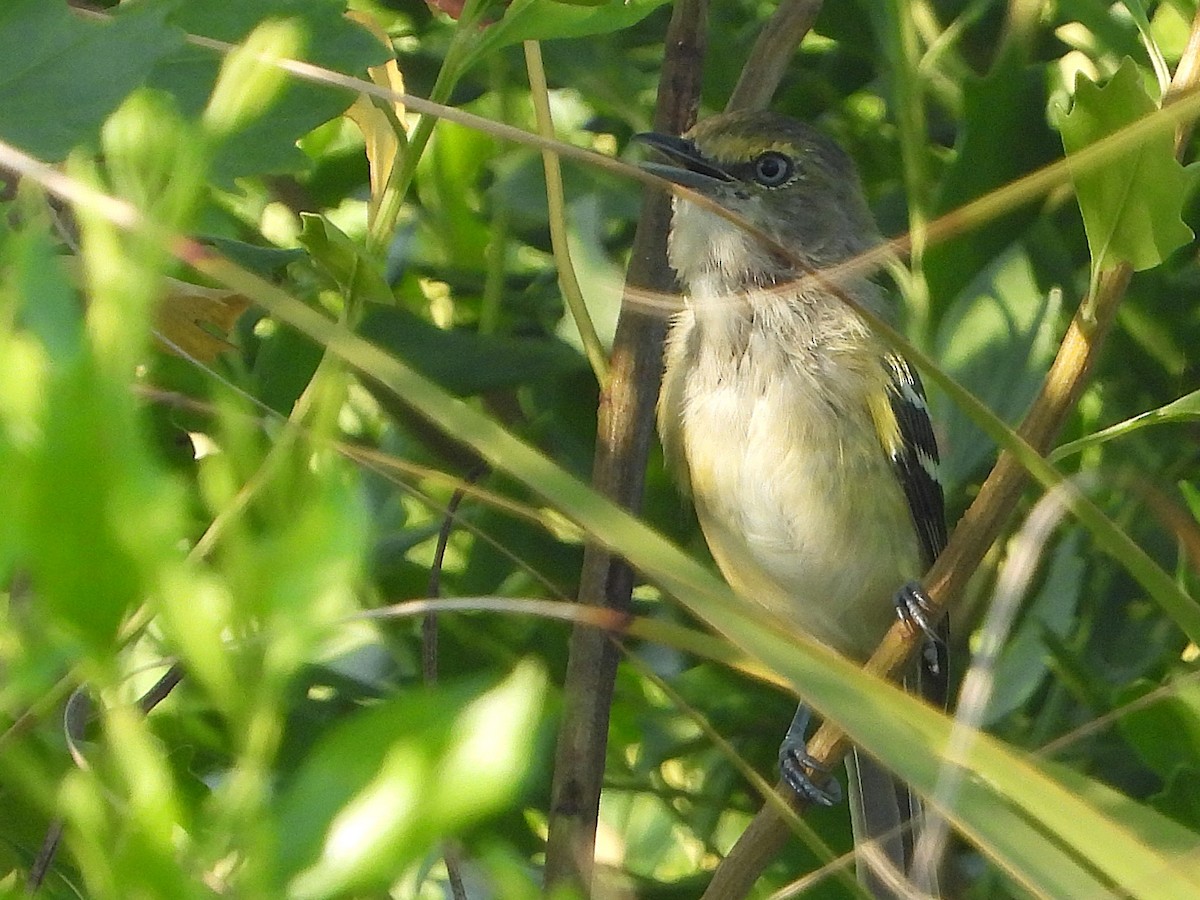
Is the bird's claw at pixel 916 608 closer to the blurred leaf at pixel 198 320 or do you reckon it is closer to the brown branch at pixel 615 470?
the brown branch at pixel 615 470

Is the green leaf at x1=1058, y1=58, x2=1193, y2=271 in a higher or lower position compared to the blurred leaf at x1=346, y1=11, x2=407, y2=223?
higher

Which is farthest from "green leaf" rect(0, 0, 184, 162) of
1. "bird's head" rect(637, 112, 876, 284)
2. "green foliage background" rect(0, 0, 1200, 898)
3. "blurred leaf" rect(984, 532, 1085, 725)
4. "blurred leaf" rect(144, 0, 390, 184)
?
"blurred leaf" rect(984, 532, 1085, 725)

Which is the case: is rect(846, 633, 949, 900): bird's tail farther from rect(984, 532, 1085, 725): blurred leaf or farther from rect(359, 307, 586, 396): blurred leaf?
rect(359, 307, 586, 396): blurred leaf

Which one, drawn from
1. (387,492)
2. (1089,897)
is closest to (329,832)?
(1089,897)

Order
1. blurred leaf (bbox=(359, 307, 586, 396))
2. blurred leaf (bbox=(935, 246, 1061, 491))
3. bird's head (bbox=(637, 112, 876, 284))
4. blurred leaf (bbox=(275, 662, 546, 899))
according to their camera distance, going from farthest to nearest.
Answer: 1. bird's head (bbox=(637, 112, 876, 284))
2. blurred leaf (bbox=(935, 246, 1061, 491))
3. blurred leaf (bbox=(359, 307, 586, 396))
4. blurred leaf (bbox=(275, 662, 546, 899))

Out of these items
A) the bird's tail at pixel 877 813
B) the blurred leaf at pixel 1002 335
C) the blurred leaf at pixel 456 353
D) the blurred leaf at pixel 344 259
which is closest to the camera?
the blurred leaf at pixel 344 259

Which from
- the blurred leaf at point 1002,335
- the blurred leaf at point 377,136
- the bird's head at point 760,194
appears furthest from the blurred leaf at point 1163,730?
the bird's head at point 760,194
